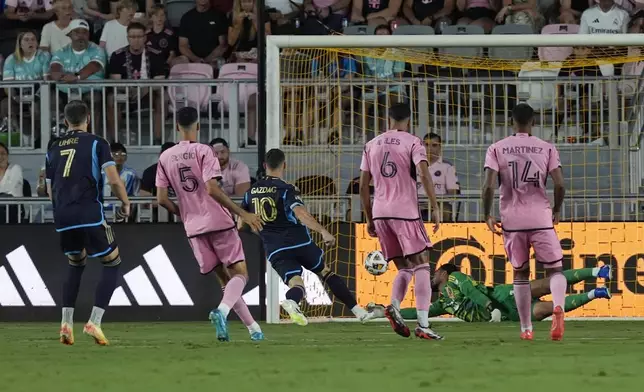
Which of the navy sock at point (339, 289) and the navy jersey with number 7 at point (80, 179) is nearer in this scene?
the navy jersey with number 7 at point (80, 179)

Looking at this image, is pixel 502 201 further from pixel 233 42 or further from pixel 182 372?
pixel 233 42

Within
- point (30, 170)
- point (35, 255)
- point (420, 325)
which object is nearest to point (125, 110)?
point (30, 170)

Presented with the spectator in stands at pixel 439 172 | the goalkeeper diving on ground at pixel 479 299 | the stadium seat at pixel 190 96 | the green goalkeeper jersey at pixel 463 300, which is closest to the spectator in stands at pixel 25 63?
the stadium seat at pixel 190 96

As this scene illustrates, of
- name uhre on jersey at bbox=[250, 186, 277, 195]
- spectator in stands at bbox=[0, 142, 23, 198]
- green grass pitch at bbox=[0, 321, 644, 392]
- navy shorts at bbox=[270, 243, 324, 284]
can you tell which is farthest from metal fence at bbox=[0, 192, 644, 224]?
green grass pitch at bbox=[0, 321, 644, 392]

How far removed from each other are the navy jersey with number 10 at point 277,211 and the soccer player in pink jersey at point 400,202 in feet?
6.10

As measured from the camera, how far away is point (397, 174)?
11.7 m

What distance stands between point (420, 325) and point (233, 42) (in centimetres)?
951

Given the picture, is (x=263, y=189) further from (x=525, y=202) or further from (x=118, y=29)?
(x=118, y=29)

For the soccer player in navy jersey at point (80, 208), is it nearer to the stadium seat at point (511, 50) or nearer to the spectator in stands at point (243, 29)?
the stadium seat at point (511, 50)

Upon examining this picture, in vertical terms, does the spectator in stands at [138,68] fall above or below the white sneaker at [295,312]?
above

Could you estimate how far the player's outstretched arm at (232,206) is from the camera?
35.7 feet

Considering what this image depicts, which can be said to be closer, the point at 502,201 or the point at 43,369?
the point at 43,369

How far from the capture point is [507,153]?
11.1 meters

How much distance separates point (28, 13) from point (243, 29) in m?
3.37
